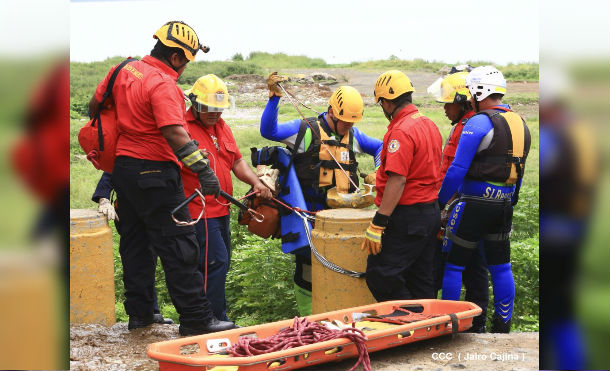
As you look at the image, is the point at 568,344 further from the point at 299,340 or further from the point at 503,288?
the point at 503,288

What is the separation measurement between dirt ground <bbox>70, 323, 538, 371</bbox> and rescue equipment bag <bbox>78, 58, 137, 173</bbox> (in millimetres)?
1440

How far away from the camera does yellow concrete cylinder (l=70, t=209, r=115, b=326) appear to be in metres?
5.98

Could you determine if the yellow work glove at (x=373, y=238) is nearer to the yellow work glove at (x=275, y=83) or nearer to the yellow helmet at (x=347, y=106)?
the yellow helmet at (x=347, y=106)

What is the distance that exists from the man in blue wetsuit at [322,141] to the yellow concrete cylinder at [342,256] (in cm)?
71

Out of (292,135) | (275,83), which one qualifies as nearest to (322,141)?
(292,135)

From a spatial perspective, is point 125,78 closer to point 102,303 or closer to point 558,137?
point 102,303

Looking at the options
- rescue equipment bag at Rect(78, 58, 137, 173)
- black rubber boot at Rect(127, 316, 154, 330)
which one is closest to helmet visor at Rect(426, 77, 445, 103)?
rescue equipment bag at Rect(78, 58, 137, 173)

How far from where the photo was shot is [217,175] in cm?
602

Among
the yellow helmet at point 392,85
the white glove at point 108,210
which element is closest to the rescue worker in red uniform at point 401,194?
the yellow helmet at point 392,85

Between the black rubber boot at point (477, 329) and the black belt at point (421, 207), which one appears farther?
the black rubber boot at point (477, 329)

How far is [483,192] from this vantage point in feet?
19.0

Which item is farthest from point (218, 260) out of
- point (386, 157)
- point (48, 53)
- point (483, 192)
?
point (48, 53)

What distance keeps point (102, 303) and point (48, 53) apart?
343 cm

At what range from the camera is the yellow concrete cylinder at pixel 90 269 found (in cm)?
598
